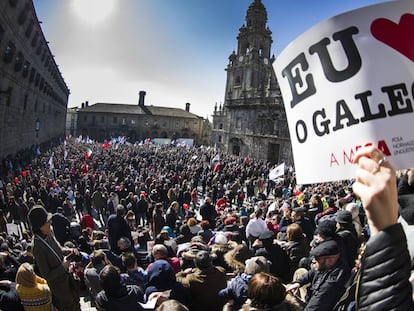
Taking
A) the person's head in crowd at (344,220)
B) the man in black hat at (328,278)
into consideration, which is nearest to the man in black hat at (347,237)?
the person's head in crowd at (344,220)

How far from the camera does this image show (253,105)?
47.4m

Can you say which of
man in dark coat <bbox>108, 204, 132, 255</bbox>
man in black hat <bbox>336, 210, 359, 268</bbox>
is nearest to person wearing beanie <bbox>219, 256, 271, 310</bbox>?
man in black hat <bbox>336, 210, 359, 268</bbox>

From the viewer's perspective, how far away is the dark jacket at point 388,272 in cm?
120

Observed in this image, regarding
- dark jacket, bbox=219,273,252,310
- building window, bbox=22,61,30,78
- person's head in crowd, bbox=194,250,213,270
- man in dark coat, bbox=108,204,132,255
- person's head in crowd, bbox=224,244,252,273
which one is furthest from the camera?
building window, bbox=22,61,30,78

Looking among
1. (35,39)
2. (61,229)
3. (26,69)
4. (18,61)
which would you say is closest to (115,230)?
(61,229)

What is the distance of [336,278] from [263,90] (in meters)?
48.0

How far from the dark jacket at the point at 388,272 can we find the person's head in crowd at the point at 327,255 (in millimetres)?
2207

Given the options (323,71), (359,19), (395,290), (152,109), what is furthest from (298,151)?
(152,109)

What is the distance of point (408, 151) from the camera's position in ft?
5.69

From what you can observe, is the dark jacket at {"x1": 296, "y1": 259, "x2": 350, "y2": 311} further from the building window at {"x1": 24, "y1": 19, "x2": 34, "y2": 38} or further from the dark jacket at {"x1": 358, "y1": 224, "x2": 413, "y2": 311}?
the building window at {"x1": 24, "y1": 19, "x2": 34, "y2": 38}

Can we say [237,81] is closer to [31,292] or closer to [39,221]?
[39,221]

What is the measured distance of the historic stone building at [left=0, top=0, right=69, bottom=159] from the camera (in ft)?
55.1

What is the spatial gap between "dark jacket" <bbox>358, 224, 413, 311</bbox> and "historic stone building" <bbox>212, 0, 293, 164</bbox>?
39011 mm

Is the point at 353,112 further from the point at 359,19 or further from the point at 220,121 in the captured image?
the point at 220,121
